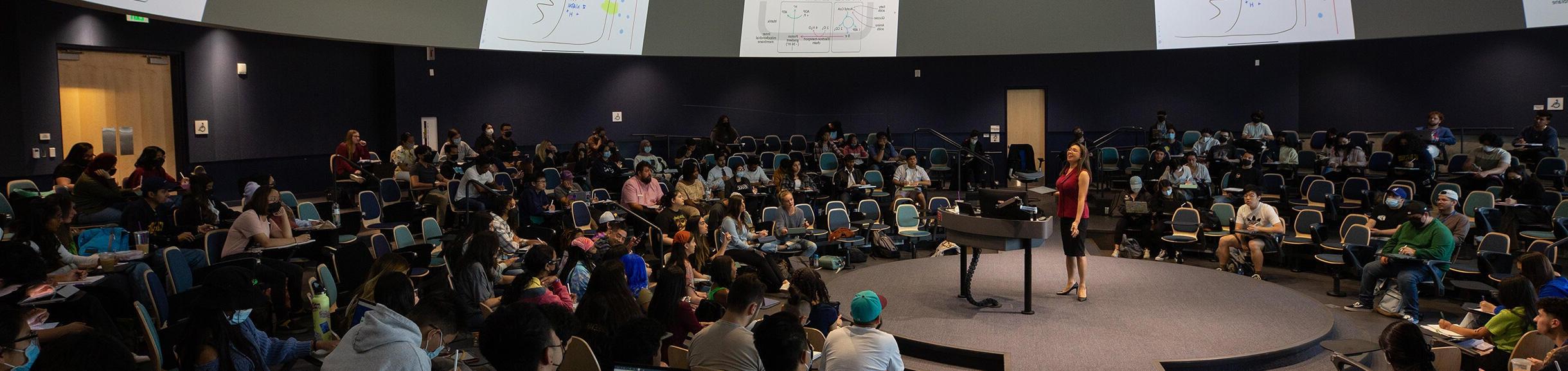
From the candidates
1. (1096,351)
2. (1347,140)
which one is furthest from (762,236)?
(1347,140)

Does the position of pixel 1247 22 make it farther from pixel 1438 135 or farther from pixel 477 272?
pixel 477 272

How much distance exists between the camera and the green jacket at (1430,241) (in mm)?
8250

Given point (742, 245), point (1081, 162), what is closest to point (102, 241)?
point (742, 245)

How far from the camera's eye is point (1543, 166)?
40.9ft

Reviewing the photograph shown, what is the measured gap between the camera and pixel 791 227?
10.7 meters

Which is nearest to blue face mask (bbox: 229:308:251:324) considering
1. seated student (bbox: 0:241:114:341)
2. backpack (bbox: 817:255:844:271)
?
seated student (bbox: 0:241:114:341)

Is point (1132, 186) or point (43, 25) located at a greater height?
point (43, 25)

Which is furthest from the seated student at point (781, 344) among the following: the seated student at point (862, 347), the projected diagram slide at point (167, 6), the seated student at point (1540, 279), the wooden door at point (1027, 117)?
the wooden door at point (1027, 117)

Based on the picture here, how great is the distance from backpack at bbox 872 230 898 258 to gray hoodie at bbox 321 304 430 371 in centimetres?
793

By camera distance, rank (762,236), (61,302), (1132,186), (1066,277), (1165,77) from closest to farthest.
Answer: (61,302), (1066,277), (762,236), (1132,186), (1165,77)

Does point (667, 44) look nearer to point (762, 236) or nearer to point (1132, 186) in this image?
point (762, 236)

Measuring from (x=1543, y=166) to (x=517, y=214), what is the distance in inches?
492

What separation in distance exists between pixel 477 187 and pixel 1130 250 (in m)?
7.46

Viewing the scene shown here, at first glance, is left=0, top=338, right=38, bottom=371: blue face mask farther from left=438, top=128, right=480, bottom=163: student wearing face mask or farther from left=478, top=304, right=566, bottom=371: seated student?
left=438, top=128, right=480, bottom=163: student wearing face mask
